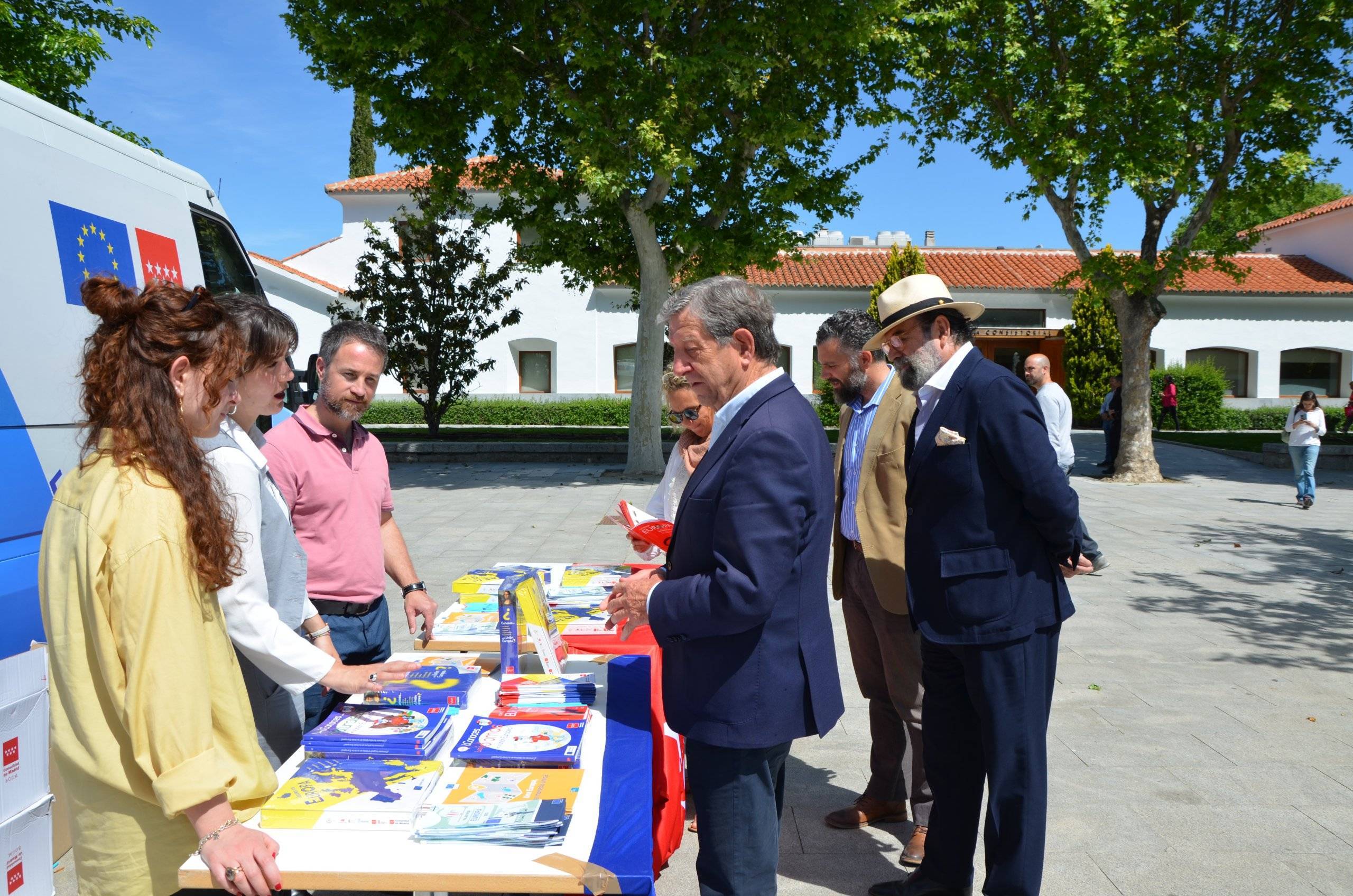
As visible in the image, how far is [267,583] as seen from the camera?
224 centimetres

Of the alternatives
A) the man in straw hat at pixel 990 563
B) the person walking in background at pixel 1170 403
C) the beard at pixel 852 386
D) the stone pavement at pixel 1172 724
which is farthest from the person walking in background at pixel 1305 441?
the person walking in background at pixel 1170 403

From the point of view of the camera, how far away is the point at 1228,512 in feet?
39.4

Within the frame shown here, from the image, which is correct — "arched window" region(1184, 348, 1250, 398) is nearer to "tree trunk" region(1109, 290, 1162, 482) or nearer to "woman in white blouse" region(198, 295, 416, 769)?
"tree trunk" region(1109, 290, 1162, 482)

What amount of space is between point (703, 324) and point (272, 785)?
54.5 inches

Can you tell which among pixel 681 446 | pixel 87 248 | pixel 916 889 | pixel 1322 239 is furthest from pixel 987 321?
pixel 87 248

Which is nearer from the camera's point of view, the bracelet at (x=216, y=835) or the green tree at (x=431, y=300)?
the bracelet at (x=216, y=835)

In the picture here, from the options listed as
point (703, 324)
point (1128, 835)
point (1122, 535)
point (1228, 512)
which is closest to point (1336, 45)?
point (1228, 512)

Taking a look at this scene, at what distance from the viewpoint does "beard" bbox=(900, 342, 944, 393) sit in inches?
113

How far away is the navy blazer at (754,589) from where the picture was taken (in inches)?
78.1

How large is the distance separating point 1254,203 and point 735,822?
16.0m

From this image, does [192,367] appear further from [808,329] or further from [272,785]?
[808,329]

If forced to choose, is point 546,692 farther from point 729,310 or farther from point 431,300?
point 431,300

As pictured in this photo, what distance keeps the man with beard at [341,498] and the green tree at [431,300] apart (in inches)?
623

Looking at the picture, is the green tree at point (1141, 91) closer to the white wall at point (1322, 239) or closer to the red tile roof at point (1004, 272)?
the red tile roof at point (1004, 272)
